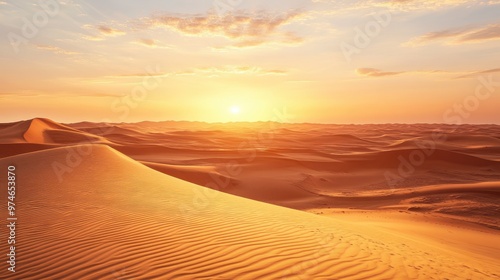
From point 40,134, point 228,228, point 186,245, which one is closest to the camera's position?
point 186,245

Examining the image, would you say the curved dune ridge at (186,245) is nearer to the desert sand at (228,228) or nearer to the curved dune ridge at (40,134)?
the desert sand at (228,228)

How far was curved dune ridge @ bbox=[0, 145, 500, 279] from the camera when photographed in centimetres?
465

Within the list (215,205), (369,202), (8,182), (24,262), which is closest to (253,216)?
(215,205)

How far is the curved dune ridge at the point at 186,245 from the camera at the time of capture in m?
4.65

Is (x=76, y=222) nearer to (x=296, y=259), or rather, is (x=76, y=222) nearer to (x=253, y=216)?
(x=253, y=216)

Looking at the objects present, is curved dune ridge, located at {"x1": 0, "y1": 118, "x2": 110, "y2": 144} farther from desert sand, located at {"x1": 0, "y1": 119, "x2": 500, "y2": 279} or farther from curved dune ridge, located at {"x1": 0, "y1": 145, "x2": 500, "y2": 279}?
curved dune ridge, located at {"x1": 0, "y1": 145, "x2": 500, "y2": 279}

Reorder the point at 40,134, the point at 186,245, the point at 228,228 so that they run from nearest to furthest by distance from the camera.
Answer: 1. the point at 186,245
2. the point at 228,228
3. the point at 40,134

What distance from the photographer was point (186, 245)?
551 cm

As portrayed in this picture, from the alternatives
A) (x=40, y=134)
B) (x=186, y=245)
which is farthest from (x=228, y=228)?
(x=40, y=134)

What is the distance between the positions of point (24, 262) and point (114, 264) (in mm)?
1459

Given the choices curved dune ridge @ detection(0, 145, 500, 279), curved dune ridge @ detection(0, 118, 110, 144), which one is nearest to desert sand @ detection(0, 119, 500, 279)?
curved dune ridge @ detection(0, 145, 500, 279)

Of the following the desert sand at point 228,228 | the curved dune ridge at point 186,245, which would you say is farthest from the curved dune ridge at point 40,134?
the curved dune ridge at point 186,245

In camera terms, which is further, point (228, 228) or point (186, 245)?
point (228, 228)

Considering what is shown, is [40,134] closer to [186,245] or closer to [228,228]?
[228,228]
